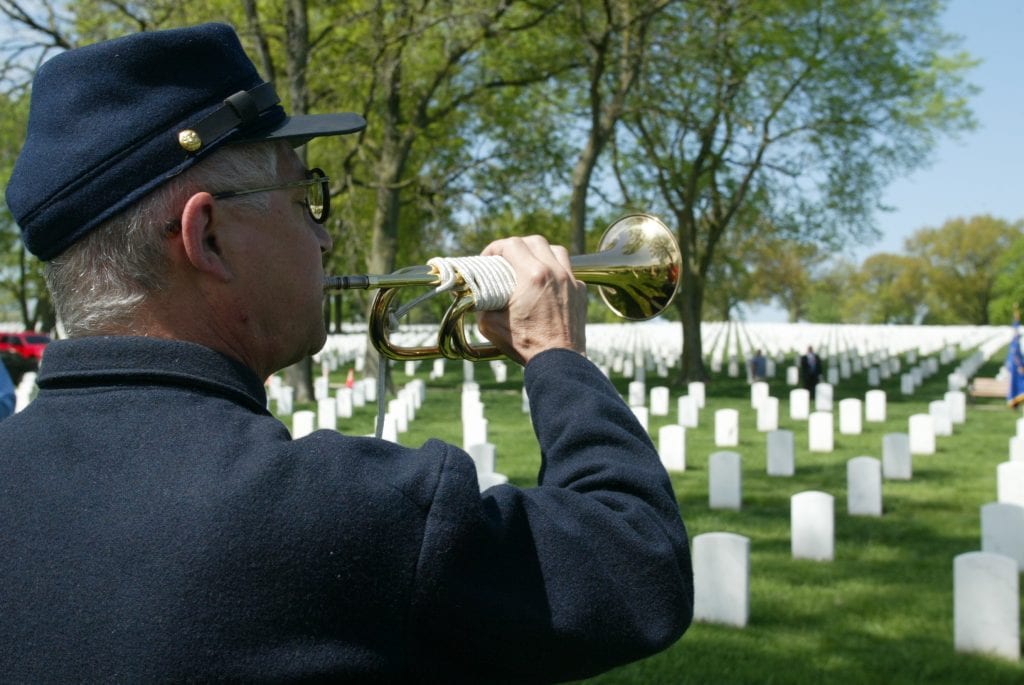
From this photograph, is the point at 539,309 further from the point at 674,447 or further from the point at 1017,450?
the point at 1017,450

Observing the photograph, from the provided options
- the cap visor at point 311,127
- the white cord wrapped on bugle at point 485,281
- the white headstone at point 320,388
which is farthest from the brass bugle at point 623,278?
the white headstone at point 320,388

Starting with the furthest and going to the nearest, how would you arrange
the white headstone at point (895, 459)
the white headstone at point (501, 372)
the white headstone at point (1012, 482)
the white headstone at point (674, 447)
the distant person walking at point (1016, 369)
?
1. the white headstone at point (501, 372)
2. the distant person walking at point (1016, 369)
3. the white headstone at point (674, 447)
4. the white headstone at point (895, 459)
5. the white headstone at point (1012, 482)

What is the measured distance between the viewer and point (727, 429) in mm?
16828

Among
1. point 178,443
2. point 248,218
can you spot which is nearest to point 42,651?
point 178,443

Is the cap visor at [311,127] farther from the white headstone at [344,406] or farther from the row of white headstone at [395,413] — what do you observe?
the white headstone at [344,406]

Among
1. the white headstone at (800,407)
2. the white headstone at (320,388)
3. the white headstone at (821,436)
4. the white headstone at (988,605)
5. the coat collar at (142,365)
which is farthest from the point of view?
the white headstone at (320,388)

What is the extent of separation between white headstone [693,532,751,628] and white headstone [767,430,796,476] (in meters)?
6.70

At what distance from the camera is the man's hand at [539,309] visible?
6.66 ft

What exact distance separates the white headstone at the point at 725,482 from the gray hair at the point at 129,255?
1037 centimetres

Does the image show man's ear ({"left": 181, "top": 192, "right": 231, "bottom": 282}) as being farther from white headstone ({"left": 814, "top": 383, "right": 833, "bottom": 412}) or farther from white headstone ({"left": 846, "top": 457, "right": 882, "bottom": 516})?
white headstone ({"left": 814, "top": 383, "right": 833, "bottom": 412})

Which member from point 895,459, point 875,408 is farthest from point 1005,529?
point 875,408

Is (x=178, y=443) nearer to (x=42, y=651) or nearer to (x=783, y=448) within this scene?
(x=42, y=651)

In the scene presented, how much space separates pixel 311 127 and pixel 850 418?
17.9 meters

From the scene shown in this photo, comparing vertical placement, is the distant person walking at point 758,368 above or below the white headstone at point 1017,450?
below
